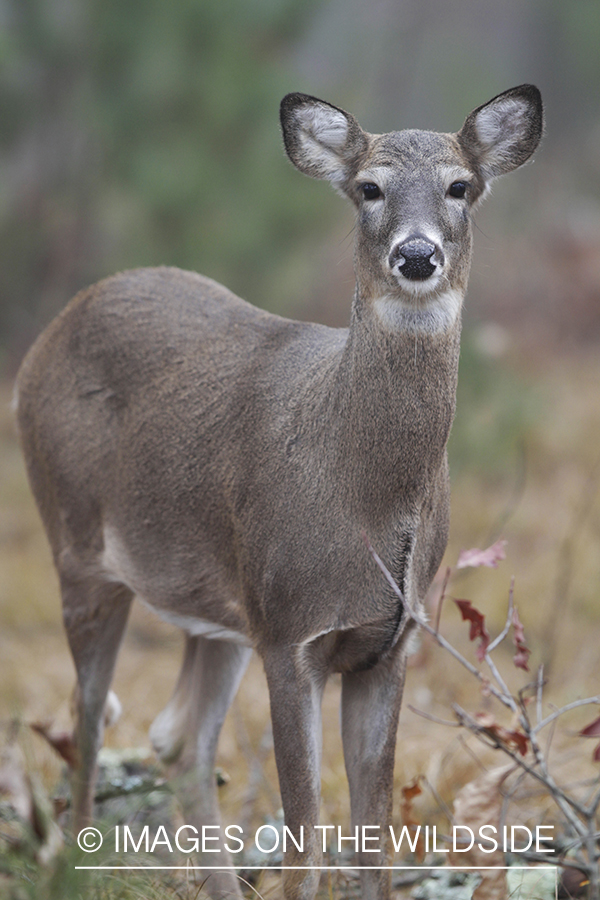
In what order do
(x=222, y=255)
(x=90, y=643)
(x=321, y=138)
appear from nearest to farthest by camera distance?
(x=321, y=138) → (x=90, y=643) → (x=222, y=255)

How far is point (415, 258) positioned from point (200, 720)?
2331 millimetres

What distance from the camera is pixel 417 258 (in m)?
3.01

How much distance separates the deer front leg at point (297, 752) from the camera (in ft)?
→ 11.1

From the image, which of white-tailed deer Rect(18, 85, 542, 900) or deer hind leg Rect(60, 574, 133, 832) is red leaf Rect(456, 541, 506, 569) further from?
deer hind leg Rect(60, 574, 133, 832)

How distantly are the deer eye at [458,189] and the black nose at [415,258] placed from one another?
1.10ft

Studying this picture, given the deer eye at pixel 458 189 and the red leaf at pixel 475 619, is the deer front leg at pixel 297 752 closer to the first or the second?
the red leaf at pixel 475 619

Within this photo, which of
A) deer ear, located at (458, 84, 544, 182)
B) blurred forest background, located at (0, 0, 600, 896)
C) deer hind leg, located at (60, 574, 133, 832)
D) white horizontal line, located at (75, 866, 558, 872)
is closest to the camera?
white horizontal line, located at (75, 866, 558, 872)

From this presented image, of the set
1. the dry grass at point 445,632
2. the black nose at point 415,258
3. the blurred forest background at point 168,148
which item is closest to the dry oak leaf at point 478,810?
the dry grass at point 445,632

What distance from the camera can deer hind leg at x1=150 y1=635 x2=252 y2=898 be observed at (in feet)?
14.5

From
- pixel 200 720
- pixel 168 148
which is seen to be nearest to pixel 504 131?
pixel 200 720

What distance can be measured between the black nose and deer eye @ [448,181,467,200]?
0.33 m

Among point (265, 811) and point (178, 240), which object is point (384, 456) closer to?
point (265, 811)

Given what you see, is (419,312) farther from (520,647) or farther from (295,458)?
(520,647)

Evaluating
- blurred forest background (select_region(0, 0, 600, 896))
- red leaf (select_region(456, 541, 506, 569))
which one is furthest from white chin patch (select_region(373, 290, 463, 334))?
blurred forest background (select_region(0, 0, 600, 896))
